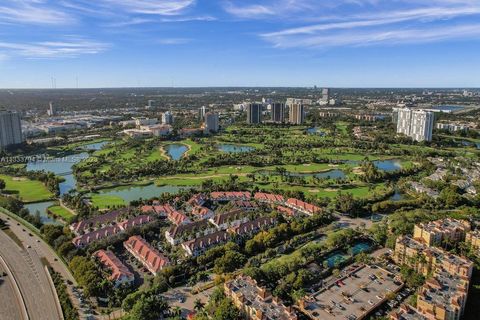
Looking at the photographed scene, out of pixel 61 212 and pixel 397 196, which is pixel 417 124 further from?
pixel 61 212

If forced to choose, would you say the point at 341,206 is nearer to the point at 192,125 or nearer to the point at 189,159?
the point at 189,159

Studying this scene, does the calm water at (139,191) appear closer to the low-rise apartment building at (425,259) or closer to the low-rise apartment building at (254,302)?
the low-rise apartment building at (254,302)

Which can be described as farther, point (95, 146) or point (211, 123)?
point (211, 123)

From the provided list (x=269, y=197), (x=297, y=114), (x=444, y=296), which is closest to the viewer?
(x=444, y=296)

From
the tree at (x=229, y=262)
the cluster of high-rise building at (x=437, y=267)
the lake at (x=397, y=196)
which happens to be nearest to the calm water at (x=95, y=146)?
the tree at (x=229, y=262)

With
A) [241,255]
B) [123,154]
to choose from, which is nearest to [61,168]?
[123,154]

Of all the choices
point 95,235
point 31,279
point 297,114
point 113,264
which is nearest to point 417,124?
point 297,114
